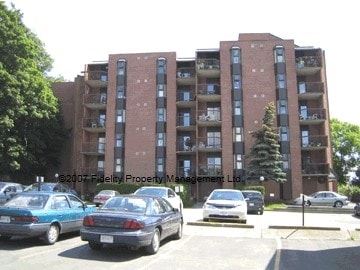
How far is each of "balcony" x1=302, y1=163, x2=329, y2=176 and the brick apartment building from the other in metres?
0.09

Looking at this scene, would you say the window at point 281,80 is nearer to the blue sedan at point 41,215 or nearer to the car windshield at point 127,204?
the blue sedan at point 41,215

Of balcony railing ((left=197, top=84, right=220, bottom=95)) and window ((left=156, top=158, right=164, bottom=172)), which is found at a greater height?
balcony railing ((left=197, top=84, right=220, bottom=95))

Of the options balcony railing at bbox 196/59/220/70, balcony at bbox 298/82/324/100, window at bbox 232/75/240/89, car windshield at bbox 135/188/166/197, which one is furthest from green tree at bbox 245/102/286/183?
car windshield at bbox 135/188/166/197

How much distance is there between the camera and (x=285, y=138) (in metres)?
38.7

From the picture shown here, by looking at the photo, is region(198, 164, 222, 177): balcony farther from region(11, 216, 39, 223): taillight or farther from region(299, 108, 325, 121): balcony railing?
region(11, 216, 39, 223): taillight

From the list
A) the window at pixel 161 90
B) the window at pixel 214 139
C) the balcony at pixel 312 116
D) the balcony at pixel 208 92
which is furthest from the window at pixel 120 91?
the balcony at pixel 312 116

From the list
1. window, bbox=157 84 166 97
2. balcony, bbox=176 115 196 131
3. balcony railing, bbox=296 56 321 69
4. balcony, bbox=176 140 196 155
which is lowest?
balcony, bbox=176 140 196 155

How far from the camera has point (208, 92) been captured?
134 feet

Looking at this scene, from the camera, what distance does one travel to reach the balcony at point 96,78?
4319cm

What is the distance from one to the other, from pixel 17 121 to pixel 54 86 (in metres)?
12.3

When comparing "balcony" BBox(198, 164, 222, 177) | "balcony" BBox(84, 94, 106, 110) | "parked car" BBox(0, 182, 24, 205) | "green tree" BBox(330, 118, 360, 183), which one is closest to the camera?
"parked car" BBox(0, 182, 24, 205)

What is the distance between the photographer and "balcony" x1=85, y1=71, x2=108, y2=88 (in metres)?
43.2

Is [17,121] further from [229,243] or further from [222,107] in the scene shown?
[229,243]

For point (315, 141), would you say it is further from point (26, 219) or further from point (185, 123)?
point (26, 219)
